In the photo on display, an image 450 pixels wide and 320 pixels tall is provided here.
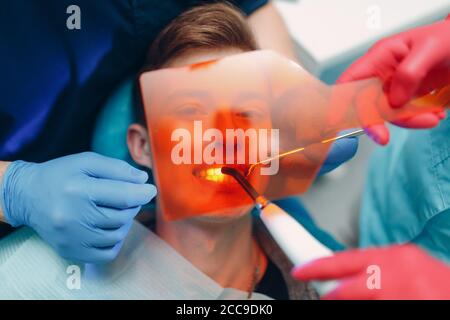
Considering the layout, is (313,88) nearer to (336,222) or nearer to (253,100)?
(253,100)

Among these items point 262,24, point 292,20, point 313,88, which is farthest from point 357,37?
point 313,88

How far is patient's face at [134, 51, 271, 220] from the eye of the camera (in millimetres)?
839

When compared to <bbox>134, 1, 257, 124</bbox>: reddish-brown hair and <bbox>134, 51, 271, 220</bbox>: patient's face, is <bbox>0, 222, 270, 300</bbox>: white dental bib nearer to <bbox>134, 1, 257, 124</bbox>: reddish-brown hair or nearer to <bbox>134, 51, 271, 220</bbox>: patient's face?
<bbox>134, 51, 271, 220</bbox>: patient's face

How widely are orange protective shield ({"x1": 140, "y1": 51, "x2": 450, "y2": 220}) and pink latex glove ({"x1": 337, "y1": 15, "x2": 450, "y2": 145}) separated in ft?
0.06

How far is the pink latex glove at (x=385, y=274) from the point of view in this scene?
62 cm

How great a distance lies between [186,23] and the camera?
0.95 meters

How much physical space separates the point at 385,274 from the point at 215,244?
0.41m

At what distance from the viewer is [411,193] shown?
113cm

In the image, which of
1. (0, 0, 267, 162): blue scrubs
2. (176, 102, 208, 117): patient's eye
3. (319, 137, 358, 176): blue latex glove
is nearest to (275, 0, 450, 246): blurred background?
(0, 0, 267, 162): blue scrubs

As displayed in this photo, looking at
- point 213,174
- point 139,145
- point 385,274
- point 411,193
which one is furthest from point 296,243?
point 411,193

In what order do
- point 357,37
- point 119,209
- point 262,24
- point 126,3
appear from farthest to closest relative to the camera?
1. point 357,37
2. point 262,24
3. point 126,3
4. point 119,209

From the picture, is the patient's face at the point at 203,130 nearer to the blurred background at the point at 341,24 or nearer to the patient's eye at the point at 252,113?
the patient's eye at the point at 252,113

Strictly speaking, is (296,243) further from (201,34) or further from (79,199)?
(201,34)
